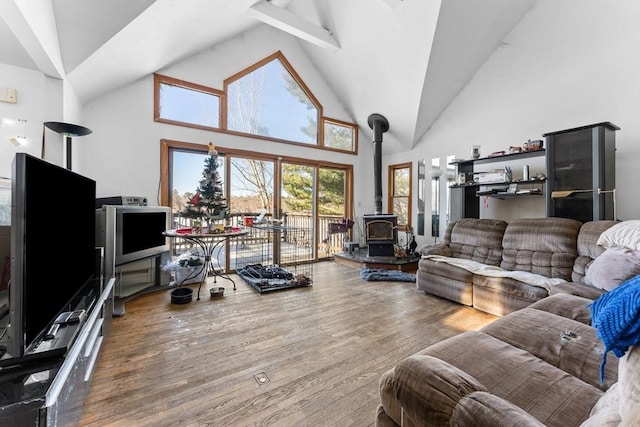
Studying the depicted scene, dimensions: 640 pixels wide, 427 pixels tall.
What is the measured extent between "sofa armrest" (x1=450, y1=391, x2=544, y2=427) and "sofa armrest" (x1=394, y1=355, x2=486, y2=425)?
2cm

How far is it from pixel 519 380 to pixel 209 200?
10.4 feet

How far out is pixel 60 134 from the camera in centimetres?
252

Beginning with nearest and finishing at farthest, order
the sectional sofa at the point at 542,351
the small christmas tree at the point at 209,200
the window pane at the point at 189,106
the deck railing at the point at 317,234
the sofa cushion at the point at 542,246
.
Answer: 1. the sectional sofa at the point at 542,351
2. the sofa cushion at the point at 542,246
3. the small christmas tree at the point at 209,200
4. the window pane at the point at 189,106
5. the deck railing at the point at 317,234

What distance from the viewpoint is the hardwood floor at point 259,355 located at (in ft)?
4.85

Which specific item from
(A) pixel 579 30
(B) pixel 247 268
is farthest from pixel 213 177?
(A) pixel 579 30

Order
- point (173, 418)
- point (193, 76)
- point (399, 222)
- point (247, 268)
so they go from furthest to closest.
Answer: point (399, 222)
point (247, 268)
point (193, 76)
point (173, 418)

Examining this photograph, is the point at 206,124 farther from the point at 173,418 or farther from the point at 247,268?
the point at 173,418

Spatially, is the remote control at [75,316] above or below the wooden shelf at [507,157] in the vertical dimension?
below

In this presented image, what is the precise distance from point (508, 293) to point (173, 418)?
3.01 m

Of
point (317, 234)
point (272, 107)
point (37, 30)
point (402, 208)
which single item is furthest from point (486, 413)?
point (402, 208)

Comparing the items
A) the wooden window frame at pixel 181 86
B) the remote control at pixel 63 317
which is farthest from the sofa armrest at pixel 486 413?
the wooden window frame at pixel 181 86

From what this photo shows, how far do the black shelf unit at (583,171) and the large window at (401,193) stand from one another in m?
2.58

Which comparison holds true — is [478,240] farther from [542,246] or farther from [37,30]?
[37,30]

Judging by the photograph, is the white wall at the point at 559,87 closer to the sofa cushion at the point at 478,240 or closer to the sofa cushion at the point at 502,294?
the sofa cushion at the point at 478,240
